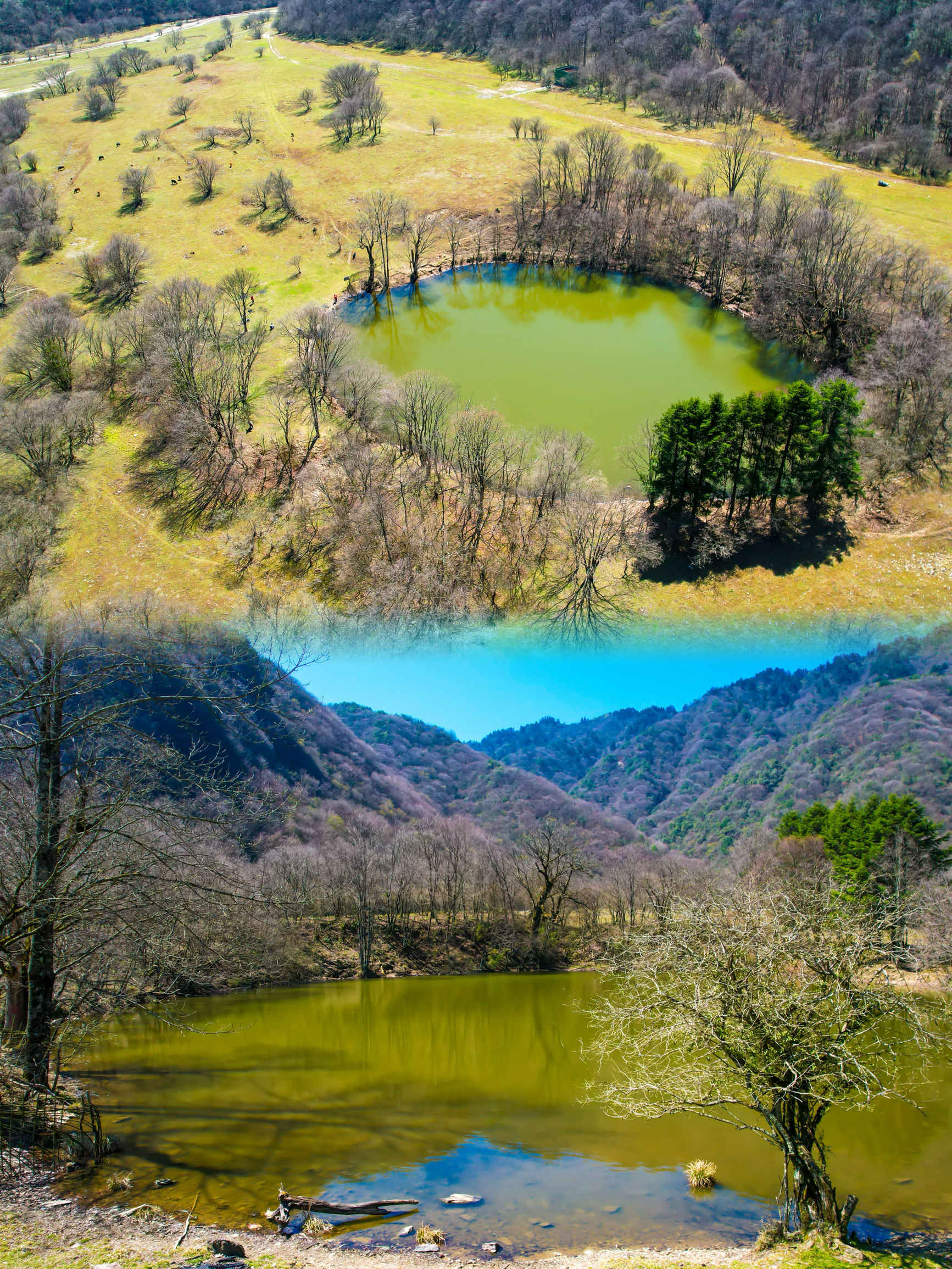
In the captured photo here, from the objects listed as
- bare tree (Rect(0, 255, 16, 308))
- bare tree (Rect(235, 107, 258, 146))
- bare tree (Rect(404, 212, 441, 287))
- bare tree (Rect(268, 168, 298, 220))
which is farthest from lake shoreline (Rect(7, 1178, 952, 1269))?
bare tree (Rect(235, 107, 258, 146))

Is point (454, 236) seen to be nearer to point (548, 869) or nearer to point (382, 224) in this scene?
point (382, 224)

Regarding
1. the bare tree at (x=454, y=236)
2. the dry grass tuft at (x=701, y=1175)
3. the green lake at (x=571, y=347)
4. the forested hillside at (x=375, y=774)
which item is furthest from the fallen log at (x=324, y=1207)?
the bare tree at (x=454, y=236)

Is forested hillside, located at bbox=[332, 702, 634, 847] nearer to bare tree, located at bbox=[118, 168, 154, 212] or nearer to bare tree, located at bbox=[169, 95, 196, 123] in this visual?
bare tree, located at bbox=[118, 168, 154, 212]

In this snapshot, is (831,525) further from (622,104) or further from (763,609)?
(622,104)

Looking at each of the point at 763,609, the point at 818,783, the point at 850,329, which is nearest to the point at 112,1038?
the point at 763,609

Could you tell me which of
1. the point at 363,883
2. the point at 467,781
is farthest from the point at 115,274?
the point at 467,781
